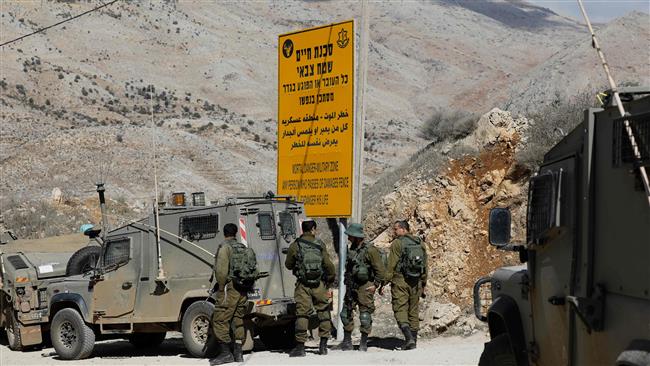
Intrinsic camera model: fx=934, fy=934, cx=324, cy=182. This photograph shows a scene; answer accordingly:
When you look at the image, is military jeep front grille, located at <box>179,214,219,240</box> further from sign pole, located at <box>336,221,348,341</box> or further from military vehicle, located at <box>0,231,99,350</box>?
military vehicle, located at <box>0,231,99,350</box>

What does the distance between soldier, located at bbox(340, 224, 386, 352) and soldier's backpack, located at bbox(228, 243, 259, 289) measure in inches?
63.0

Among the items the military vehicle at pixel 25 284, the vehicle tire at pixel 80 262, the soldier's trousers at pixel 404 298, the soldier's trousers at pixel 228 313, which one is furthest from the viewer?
the vehicle tire at pixel 80 262

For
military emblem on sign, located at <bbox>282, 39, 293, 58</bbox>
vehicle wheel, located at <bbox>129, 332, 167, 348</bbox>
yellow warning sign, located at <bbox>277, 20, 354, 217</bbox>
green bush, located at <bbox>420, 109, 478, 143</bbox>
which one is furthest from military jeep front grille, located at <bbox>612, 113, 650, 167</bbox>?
green bush, located at <bbox>420, 109, 478, 143</bbox>

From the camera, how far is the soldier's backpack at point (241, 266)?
11750 millimetres

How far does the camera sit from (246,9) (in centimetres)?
10131

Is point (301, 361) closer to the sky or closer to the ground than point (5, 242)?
closer to the ground

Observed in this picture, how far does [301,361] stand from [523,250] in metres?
6.05

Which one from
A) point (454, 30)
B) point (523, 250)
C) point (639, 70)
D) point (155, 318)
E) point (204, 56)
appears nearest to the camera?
point (523, 250)

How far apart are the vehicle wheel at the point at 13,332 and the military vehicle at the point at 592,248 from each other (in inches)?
Result: 408

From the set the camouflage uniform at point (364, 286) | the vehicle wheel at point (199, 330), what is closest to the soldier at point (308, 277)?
the camouflage uniform at point (364, 286)

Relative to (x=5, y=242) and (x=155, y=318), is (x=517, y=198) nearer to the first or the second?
(x=155, y=318)

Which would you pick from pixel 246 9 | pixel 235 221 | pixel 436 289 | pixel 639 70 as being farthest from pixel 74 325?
pixel 246 9

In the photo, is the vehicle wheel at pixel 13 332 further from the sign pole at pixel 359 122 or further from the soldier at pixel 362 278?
the sign pole at pixel 359 122

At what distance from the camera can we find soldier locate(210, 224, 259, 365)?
38.5 feet
